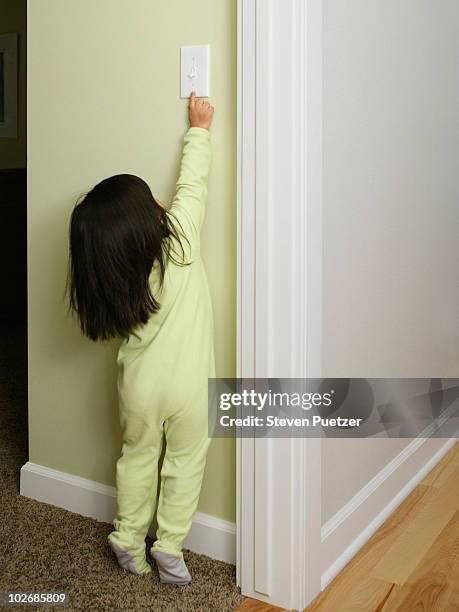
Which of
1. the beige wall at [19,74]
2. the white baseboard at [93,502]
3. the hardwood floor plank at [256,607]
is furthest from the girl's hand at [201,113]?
the beige wall at [19,74]

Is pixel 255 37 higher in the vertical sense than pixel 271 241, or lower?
higher

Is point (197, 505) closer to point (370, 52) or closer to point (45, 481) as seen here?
point (45, 481)

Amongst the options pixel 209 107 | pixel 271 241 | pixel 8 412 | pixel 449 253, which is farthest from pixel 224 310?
pixel 8 412

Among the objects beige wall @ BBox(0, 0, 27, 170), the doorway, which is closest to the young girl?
the doorway

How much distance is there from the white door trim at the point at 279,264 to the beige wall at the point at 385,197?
10cm

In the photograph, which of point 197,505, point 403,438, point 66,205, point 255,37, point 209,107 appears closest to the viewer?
point 255,37

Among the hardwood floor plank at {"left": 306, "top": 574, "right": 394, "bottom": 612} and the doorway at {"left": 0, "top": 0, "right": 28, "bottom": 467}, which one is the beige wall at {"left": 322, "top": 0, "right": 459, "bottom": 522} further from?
the doorway at {"left": 0, "top": 0, "right": 28, "bottom": 467}

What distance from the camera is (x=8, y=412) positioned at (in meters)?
2.43

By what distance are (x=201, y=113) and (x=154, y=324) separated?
1.50ft

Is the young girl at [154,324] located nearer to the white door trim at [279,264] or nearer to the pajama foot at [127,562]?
the pajama foot at [127,562]

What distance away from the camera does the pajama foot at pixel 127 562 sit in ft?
4.54

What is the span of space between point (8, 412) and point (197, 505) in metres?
1.22

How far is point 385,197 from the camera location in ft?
5.40

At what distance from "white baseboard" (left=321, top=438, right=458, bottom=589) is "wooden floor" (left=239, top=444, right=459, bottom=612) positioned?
0.02 m
